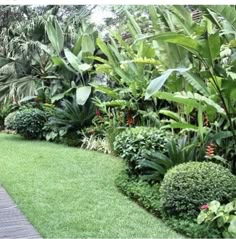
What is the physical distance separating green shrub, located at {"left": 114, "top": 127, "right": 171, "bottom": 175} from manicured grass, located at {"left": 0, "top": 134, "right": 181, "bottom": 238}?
1.47 ft

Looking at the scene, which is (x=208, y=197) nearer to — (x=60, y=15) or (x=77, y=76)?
(x=77, y=76)

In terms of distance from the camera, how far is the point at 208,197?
3.76 m

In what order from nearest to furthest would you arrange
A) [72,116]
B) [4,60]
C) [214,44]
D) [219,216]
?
[219,216] < [214,44] < [72,116] < [4,60]

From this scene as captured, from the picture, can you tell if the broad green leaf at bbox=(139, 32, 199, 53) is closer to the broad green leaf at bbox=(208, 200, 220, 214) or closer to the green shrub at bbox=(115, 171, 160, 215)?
the broad green leaf at bbox=(208, 200, 220, 214)

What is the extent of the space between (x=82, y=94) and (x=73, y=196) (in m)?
4.37

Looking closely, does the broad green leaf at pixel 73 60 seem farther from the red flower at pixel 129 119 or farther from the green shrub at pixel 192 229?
the green shrub at pixel 192 229

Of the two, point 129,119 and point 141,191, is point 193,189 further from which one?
point 129,119

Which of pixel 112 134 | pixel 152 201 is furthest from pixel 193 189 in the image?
pixel 112 134

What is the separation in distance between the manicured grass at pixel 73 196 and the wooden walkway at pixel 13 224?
8 centimetres

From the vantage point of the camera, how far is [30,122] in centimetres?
977

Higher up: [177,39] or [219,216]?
[177,39]

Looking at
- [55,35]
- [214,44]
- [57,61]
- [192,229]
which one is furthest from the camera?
[55,35]

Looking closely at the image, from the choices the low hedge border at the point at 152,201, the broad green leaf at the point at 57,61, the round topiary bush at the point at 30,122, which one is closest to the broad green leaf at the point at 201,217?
the low hedge border at the point at 152,201

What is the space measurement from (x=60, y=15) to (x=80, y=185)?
34.2ft
